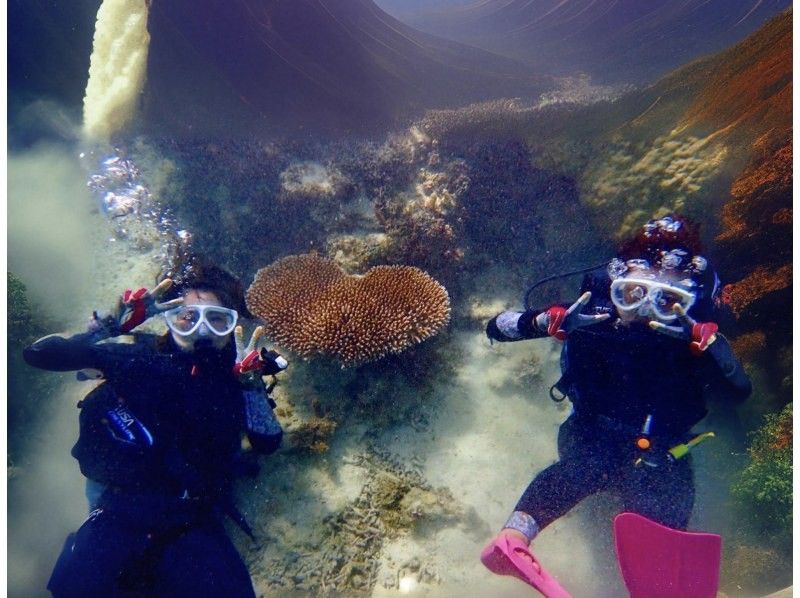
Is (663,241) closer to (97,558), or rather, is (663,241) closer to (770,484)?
(770,484)

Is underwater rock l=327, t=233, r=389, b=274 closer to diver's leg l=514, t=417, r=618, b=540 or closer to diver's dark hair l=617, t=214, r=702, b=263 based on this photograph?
diver's dark hair l=617, t=214, r=702, b=263

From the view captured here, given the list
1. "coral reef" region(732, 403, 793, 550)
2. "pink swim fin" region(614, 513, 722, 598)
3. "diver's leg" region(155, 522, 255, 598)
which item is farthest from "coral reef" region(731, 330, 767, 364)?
"diver's leg" region(155, 522, 255, 598)

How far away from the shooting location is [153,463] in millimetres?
3502

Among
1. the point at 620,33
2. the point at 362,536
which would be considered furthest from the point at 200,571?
the point at 620,33

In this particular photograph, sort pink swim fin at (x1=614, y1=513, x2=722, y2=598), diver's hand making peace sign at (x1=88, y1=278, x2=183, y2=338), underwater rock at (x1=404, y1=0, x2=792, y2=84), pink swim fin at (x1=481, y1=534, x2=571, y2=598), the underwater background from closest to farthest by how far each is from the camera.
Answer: pink swim fin at (x1=481, y1=534, x2=571, y2=598), pink swim fin at (x1=614, y1=513, x2=722, y2=598), diver's hand making peace sign at (x1=88, y1=278, x2=183, y2=338), the underwater background, underwater rock at (x1=404, y1=0, x2=792, y2=84)

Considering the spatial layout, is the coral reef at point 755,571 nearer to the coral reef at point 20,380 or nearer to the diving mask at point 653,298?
the diving mask at point 653,298

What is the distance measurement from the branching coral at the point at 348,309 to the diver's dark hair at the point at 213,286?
206 millimetres

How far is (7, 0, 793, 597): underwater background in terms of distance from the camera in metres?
4.08

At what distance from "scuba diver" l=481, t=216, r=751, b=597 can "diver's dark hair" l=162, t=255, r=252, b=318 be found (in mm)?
2824

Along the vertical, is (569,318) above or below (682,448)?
above

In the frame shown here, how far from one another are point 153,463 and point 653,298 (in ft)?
15.0

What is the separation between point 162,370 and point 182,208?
12.1 ft

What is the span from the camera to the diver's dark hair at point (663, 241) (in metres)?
3.98

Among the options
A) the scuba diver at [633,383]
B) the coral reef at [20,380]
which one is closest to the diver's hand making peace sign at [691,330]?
the scuba diver at [633,383]
